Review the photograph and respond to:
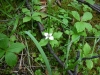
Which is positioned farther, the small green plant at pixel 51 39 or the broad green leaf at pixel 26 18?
the broad green leaf at pixel 26 18

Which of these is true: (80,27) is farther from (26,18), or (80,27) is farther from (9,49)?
(9,49)

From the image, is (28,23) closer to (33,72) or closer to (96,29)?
(33,72)

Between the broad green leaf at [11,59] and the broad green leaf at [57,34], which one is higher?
the broad green leaf at [11,59]

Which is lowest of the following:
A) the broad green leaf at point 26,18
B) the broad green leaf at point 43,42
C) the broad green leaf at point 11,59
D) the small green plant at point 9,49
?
the broad green leaf at point 43,42

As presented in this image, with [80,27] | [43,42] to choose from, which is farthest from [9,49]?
[80,27]

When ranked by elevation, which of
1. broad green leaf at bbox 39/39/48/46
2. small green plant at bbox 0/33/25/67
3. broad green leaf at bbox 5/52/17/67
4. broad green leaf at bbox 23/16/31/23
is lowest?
broad green leaf at bbox 39/39/48/46

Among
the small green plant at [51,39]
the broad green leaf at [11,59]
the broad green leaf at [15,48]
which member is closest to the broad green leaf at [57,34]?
the small green plant at [51,39]

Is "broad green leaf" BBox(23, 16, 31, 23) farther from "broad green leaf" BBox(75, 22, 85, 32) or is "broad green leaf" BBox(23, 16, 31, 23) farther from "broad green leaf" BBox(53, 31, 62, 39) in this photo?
"broad green leaf" BBox(75, 22, 85, 32)

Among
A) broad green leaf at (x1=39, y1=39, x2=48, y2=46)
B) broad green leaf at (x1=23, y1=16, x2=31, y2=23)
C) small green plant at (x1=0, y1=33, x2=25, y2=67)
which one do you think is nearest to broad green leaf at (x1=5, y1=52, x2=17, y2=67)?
small green plant at (x1=0, y1=33, x2=25, y2=67)

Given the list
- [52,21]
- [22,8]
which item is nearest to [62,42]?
[52,21]

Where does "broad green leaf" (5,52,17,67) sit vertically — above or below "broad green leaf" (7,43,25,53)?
below

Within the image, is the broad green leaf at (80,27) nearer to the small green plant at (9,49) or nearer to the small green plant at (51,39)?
the small green plant at (51,39)
